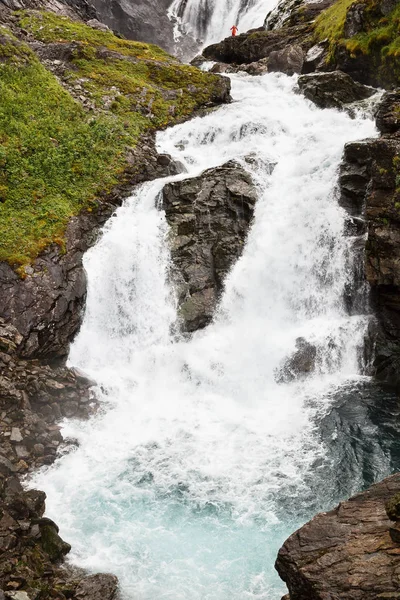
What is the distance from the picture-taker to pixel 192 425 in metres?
16.9

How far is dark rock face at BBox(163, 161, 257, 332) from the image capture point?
21.3 m

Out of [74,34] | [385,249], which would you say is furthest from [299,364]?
[74,34]

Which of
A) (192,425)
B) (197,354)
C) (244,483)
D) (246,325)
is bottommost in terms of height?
(244,483)

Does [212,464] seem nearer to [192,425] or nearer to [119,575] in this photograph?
[192,425]

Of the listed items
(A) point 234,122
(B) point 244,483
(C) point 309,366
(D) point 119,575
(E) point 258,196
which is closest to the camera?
(D) point 119,575

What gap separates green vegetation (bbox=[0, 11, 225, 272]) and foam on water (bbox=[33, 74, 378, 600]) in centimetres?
212

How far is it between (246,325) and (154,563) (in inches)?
433

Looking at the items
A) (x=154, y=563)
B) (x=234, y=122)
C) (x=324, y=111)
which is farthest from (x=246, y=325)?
(x=324, y=111)

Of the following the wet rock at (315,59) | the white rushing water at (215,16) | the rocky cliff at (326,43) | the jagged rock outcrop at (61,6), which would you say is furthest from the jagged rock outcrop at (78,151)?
the white rushing water at (215,16)

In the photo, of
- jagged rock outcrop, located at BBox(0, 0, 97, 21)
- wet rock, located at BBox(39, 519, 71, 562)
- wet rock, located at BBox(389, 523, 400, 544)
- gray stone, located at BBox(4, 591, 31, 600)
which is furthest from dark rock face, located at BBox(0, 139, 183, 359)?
jagged rock outcrop, located at BBox(0, 0, 97, 21)

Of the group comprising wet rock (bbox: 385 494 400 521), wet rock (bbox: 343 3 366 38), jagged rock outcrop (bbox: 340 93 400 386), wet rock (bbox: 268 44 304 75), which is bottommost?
wet rock (bbox: 385 494 400 521)

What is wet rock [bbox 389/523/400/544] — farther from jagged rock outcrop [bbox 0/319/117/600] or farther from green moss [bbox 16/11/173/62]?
green moss [bbox 16/11/173/62]

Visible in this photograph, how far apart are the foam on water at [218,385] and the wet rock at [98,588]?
1.36 feet

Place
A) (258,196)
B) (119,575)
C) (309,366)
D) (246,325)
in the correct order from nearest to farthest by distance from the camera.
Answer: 1. (119,575)
2. (309,366)
3. (246,325)
4. (258,196)
